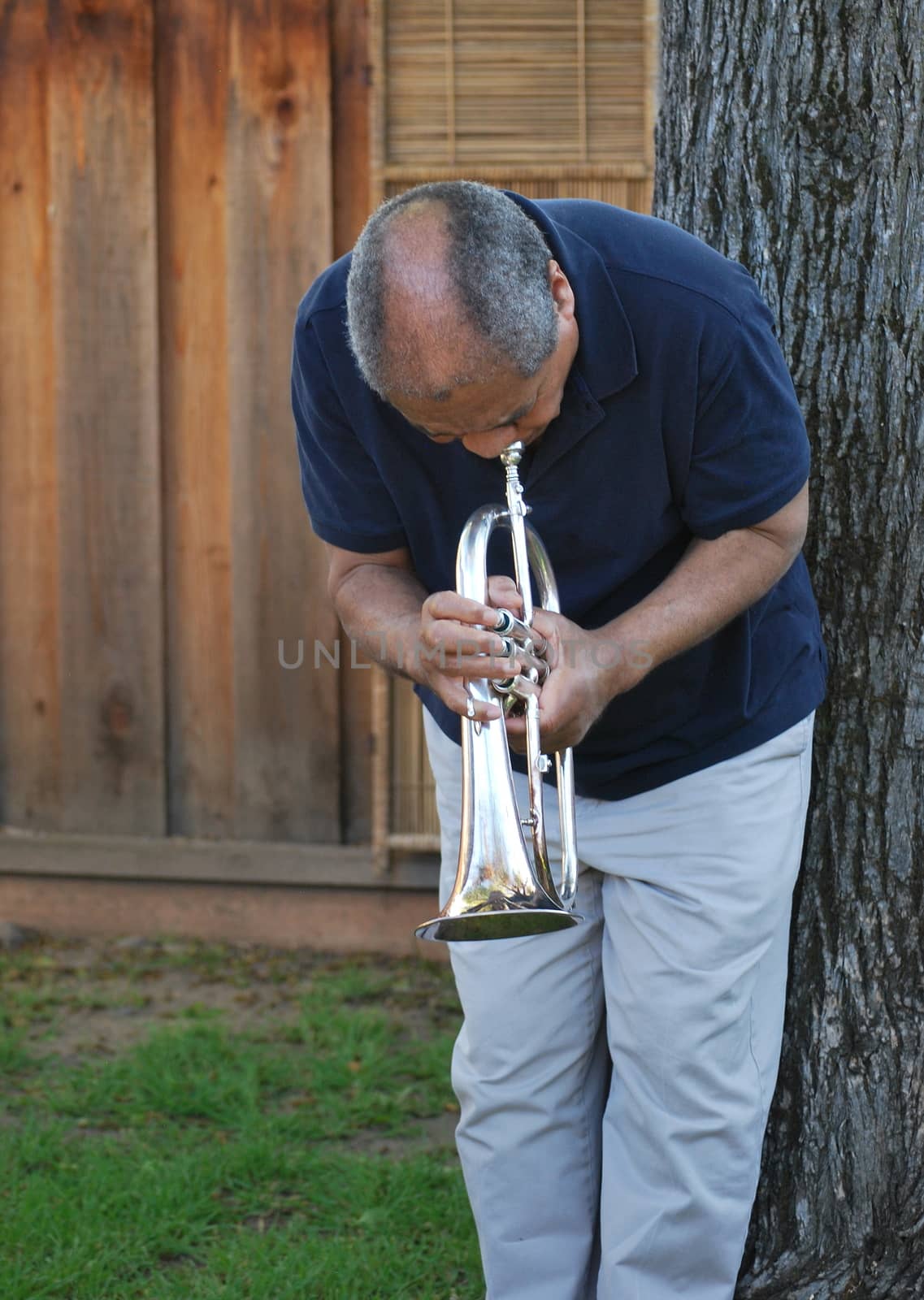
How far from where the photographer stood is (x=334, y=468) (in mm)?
2328

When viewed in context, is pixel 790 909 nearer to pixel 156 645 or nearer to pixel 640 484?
pixel 640 484

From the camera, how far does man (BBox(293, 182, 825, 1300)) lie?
205 centimetres

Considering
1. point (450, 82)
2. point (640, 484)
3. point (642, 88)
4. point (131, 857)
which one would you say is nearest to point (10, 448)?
point (131, 857)

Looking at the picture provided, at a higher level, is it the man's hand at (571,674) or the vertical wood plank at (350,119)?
the vertical wood plank at (350,119)

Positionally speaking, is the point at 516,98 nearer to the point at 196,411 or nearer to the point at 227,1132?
the point at 196,411

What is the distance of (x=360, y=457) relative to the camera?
7.58ft

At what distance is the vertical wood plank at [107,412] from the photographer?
4.14 m

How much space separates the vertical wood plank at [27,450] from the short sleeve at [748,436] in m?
2.69

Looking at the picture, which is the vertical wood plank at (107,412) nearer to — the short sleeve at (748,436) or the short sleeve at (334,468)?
the short sleeve at (334,468)

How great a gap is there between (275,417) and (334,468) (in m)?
1.91

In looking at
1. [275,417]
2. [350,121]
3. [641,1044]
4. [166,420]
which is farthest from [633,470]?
[166,420]

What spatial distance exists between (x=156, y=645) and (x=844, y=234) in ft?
8.45

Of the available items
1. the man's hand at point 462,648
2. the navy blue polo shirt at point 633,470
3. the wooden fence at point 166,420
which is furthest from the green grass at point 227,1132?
the man's hand at point 462,648

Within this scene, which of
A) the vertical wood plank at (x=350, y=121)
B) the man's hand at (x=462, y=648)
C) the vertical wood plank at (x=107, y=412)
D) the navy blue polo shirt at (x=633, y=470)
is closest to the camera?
the man's hand at (x=462, y=648)
